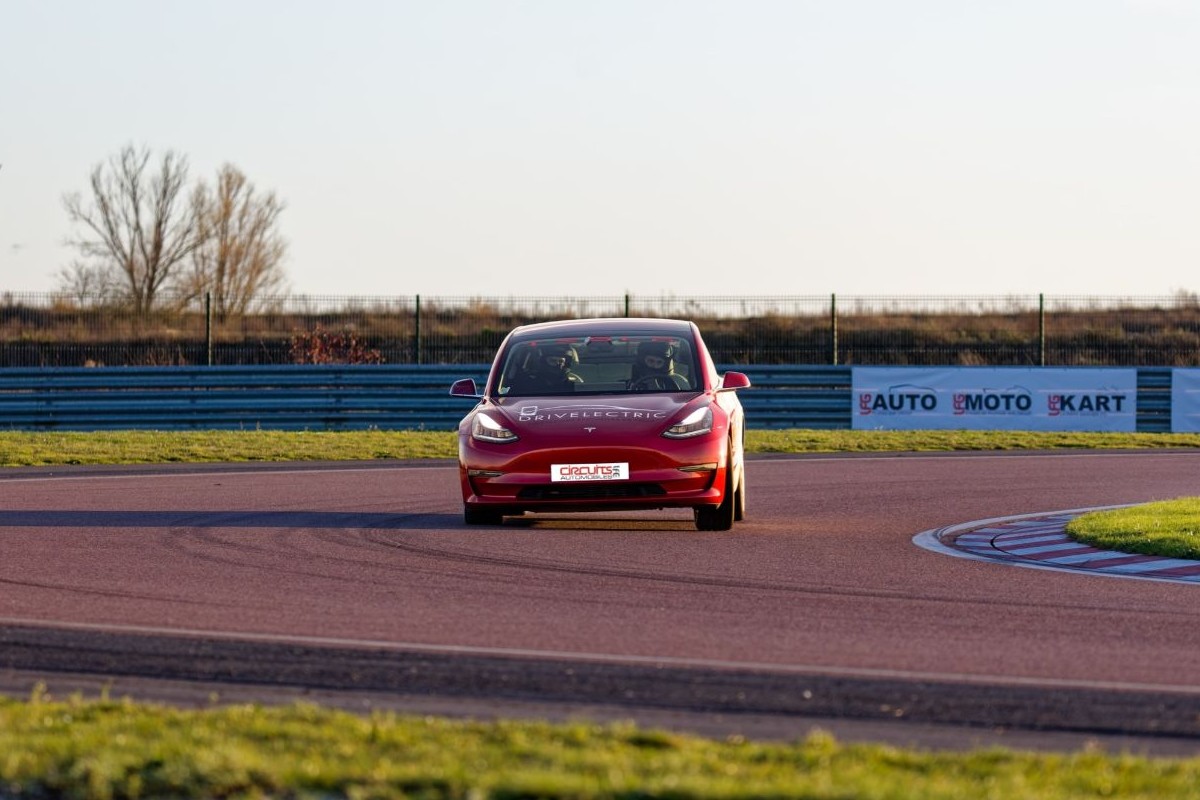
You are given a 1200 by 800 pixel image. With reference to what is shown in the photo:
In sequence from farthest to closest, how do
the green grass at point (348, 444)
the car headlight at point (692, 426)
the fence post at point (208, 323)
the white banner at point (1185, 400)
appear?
the fence post at point (208, 323) < the white banner at point (1185, 400) < the green grass at point (348, 444) < the car headlight at point (692, 426)

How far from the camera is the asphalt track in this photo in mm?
6363

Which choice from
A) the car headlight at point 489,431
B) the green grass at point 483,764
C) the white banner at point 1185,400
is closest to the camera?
the green grass at point 483,764

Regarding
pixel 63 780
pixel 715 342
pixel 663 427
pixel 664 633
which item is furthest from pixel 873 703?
pixel 715 342

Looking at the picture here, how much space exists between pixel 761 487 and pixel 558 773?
12941 millimetres

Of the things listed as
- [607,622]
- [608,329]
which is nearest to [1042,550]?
[608,329]

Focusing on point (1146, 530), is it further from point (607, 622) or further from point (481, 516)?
point (607, 622)

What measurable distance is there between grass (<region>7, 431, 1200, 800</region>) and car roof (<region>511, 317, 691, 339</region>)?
26.8 feet

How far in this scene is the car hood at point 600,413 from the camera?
12.8 m

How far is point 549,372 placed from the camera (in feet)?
45.4

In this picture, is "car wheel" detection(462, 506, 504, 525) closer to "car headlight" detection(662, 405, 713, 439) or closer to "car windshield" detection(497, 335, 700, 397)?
"car windshield" detection(497, 335, 700, 397)

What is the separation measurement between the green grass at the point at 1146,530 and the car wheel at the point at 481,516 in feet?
13.8

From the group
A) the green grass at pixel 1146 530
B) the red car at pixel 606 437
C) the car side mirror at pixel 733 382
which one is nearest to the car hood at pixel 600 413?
the red car at pixel 606 437

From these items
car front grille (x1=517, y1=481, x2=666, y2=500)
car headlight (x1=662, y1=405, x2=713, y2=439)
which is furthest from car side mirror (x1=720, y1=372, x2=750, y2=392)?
car front grille (x1=517, y1=481, x2=666, y2=500)

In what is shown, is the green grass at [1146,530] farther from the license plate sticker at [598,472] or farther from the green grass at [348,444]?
the green grass at [348,444]
